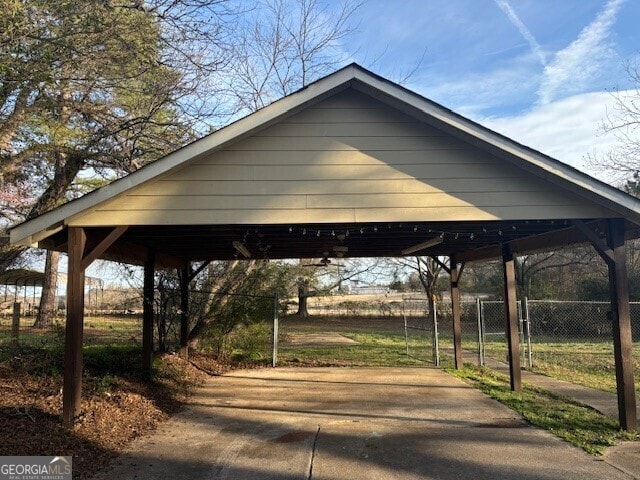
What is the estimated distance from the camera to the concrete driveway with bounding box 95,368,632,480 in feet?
17.3

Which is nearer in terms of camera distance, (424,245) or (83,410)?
(83,410)

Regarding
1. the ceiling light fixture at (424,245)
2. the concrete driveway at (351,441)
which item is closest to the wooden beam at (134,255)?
the concrete driveway at (351,441)

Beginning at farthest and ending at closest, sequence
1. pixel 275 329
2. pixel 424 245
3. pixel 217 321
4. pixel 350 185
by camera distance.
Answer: pixel 275 329, pixel 217 321, pixel 424 245, pixel 350 185

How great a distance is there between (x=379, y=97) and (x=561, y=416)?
5229mm

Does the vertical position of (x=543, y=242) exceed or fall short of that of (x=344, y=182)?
it falls short

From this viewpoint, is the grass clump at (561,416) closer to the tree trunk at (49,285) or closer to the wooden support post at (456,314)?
the wooden support post at (456,314)

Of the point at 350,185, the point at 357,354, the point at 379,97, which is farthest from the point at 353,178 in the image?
the point at 357,354

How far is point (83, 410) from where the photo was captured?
672 centimetres

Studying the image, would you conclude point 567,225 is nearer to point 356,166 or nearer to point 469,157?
point 469,157

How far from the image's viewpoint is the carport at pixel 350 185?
21.6 ft

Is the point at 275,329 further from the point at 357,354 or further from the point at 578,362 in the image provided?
the point at 578,362

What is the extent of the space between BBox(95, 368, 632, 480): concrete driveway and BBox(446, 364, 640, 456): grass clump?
25 cm

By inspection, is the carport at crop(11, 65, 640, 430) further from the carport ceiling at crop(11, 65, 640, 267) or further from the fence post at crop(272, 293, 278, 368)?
the fence post at crop(272, 293, 278, 368)

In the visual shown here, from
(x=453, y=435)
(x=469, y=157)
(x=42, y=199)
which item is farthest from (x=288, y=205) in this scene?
(x=42, y=199)
